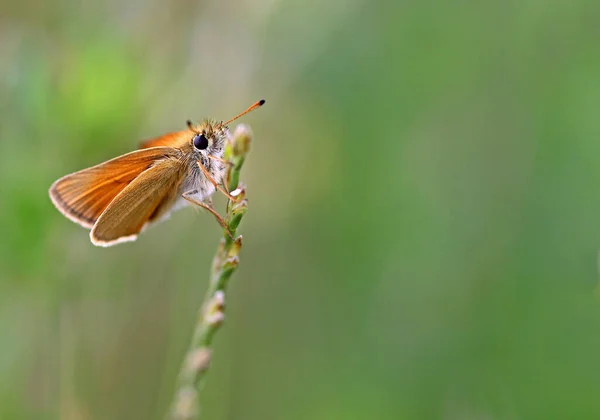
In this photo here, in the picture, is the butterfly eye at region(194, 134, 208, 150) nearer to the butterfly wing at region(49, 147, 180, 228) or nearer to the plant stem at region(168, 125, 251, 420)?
the butterfly wing at region(49, 147, 180, 228)

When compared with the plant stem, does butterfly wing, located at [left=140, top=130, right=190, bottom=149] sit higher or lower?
higher

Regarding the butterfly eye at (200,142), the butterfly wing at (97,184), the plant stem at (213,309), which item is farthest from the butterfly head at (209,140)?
the plant stem at (213,309)

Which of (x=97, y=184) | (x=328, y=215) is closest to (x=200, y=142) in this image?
(x=97, y=184)

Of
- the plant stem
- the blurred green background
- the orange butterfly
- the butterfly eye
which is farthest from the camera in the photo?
the blurred green background

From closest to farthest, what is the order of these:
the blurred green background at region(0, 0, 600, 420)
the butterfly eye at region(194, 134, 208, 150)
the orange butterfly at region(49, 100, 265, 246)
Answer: the orange butterfly at region(49, 100, 265, 246) → the butterfly eye at region(194, 134, 208, 150) → the blurred green background at region(0, 0, 600, 420)

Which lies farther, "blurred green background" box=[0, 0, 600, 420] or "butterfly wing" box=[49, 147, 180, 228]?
"blurred green background" box=[0, 0, 600, 420]

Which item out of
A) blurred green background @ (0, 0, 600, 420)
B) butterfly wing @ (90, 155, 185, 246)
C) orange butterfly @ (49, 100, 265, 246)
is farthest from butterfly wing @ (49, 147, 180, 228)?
blurred green background @ (0, 0, 600, 420)

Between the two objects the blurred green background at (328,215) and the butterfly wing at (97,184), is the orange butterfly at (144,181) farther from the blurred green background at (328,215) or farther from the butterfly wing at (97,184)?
the blurred green background at (328,215)

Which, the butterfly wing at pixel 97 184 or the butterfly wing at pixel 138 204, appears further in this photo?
the butterfly wing at pixel 97 184
